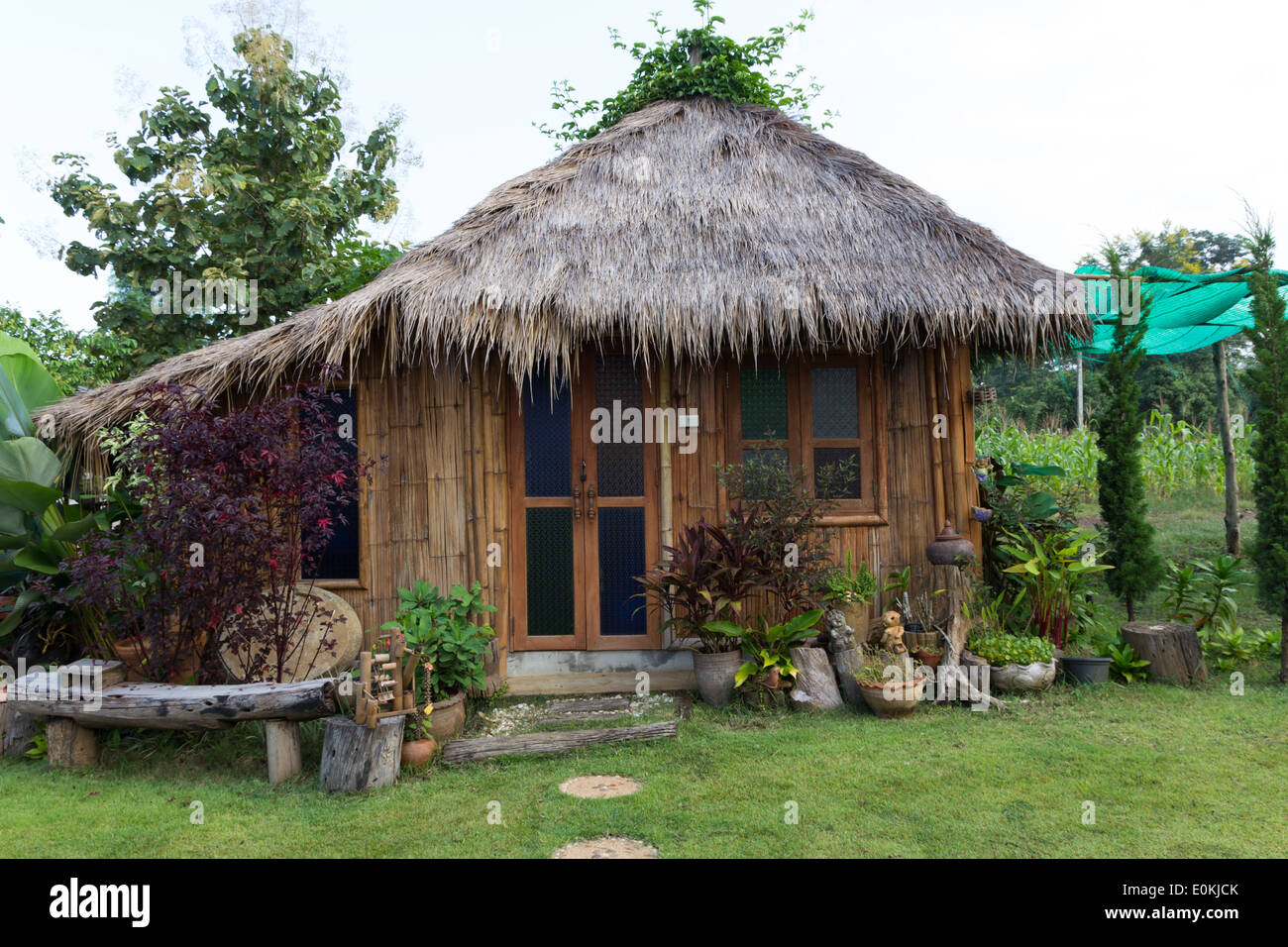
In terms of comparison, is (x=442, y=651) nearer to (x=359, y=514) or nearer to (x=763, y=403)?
(x=359, y=514)

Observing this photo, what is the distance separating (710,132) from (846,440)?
301 centimetres

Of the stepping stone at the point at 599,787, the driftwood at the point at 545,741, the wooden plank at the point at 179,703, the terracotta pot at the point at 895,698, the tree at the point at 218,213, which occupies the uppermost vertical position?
the tree at the point at 218,213

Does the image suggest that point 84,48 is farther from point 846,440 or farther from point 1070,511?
point 1070,511

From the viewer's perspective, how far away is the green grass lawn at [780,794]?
136 inches

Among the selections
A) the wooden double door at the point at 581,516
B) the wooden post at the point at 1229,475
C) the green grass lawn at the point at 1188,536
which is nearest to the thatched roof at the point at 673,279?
the wooden double door at the point at 581,516

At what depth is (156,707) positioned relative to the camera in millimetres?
4383

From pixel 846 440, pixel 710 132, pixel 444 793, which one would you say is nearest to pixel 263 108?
pixel 710 132

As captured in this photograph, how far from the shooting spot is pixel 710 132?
6.97m

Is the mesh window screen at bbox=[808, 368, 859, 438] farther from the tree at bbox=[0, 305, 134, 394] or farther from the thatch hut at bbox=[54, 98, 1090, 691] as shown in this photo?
the tree at bbox=[0, 305, 134, 394]

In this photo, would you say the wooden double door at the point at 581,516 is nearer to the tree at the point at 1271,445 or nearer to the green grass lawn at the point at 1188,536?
the green grass lawn at the point at 1188,536

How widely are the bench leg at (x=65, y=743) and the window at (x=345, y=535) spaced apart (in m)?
1.76

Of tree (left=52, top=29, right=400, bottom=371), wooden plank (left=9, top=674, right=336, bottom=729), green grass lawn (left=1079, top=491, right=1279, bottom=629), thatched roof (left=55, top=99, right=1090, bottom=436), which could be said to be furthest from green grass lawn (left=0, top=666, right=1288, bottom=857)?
tree (left=52, top=29, right=400, bottom=371)

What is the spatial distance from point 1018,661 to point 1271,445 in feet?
7.79

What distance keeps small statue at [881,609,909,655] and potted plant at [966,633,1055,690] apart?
0.54 metres
